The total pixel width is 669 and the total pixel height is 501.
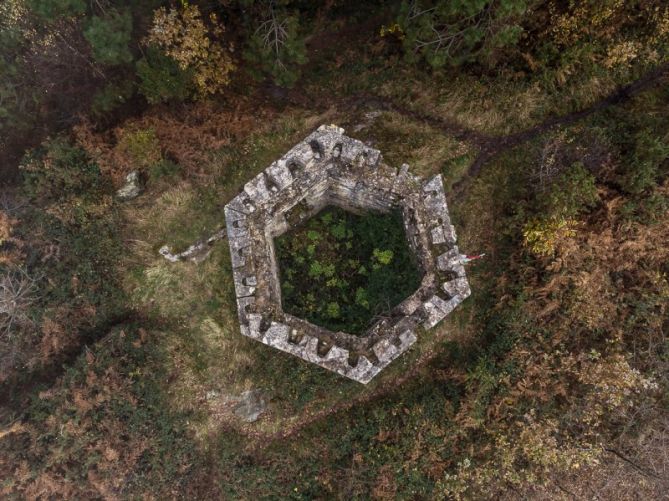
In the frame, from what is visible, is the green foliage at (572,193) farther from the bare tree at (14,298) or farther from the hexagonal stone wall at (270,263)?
the bare tree at (14,298)

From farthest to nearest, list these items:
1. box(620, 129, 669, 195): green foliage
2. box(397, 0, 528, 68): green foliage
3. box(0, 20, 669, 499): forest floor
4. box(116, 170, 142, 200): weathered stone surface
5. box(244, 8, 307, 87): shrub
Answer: box(116, 170, 142, 200): weathered stone surface < box(0, 20, 669, 499): forest floor < box(244, 8, 307, 87): shrub < box(620, 129, 669, 195): green foliage < box(397, 0, 528, 68): green foliage

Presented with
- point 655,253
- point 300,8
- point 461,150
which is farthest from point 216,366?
point 655,253

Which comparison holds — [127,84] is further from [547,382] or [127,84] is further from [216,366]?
[547,382]

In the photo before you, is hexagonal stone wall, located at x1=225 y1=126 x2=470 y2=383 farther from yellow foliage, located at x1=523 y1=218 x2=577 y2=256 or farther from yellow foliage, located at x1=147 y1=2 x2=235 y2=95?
yellow foliage, located at x1=147 y1=2 x2=235 y2=95

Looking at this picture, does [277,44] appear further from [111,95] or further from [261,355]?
[261,355]

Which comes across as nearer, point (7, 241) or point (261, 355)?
point (261, 355)

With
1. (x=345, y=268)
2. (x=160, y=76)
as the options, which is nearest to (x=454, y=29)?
(x=345, y=268)

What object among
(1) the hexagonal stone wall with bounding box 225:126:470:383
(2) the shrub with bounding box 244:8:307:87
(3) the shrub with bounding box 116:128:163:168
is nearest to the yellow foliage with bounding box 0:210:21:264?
(3) the shrub with bounding box 116:128:163:168
